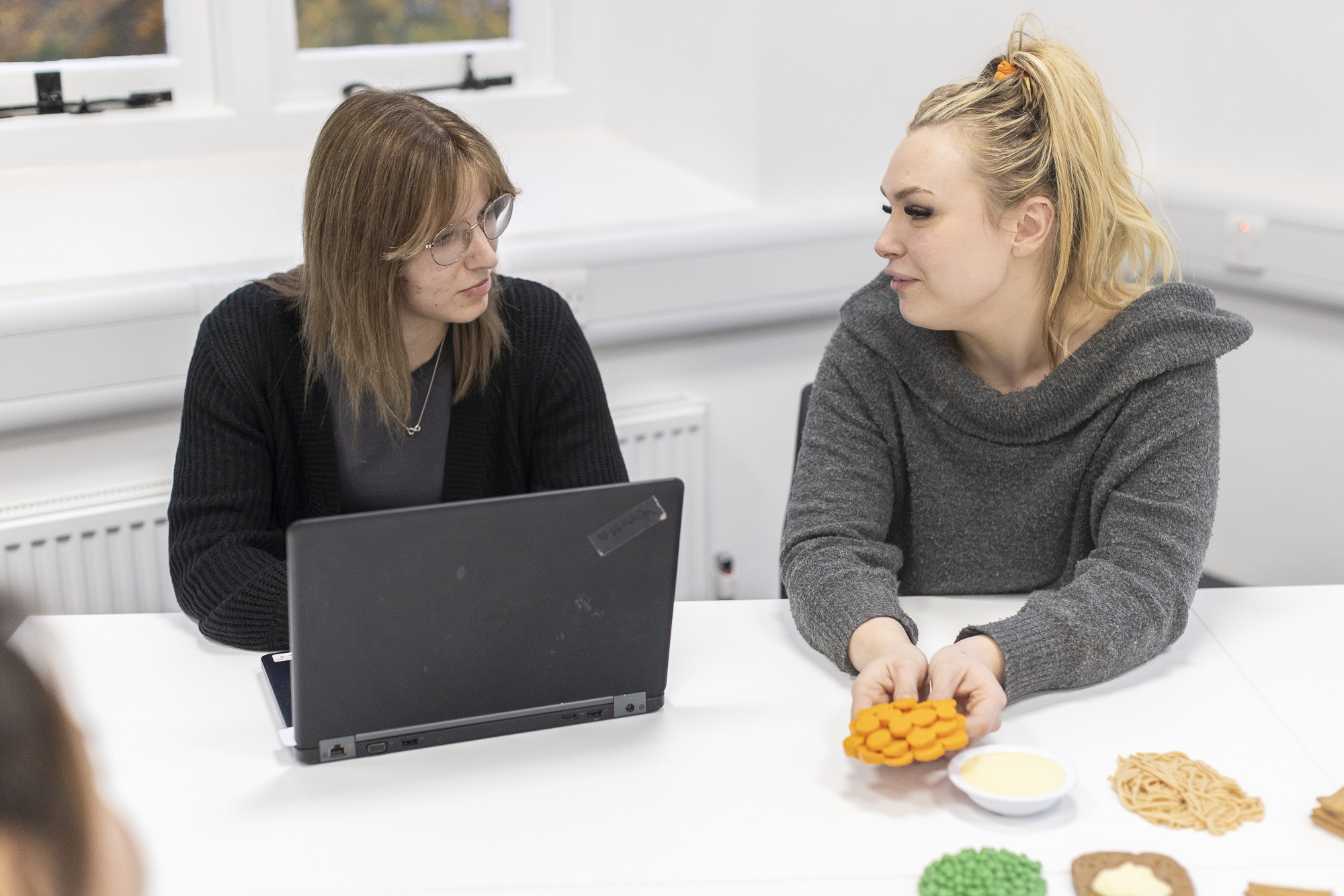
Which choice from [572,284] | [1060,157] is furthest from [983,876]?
[572,284]

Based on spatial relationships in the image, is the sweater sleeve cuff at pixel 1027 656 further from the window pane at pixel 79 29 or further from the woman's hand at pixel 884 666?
Answer: the window pane at pixel 79 29

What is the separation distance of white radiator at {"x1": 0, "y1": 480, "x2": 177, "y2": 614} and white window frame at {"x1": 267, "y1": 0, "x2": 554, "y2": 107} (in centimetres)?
76

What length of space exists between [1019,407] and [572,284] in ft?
2.91

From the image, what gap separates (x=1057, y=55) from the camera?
4.69 feet

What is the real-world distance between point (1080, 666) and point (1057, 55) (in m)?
0.66

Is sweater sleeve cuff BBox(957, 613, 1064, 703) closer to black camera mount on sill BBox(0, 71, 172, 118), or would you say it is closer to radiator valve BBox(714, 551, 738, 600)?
radiator valve BBox(714, 551, 738, 600)

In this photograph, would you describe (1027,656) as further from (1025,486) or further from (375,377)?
(375,377)

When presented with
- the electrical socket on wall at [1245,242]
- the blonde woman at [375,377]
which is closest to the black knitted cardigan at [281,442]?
the blonde woman at [375,377]

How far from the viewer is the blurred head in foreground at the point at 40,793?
1.66 ft

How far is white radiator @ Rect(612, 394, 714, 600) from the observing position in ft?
7.37

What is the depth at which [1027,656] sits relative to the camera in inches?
49.1

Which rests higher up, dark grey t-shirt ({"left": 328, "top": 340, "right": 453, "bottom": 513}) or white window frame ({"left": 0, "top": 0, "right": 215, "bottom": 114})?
white window frame ({"left": 0, "top": 0, "right": 215, "bottom": 114})

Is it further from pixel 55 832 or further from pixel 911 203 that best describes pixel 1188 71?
pixel 55 832

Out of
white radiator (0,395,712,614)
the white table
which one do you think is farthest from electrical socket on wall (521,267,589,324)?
the white table
